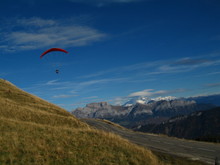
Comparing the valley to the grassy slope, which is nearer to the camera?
the grassy slope

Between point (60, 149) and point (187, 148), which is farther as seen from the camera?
point (187, 148)

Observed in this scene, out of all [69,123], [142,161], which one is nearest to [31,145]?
[142,161]

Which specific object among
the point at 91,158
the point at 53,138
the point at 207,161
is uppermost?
the point at 53,138

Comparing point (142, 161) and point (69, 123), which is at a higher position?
point (69, 123)

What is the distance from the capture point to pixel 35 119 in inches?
1117

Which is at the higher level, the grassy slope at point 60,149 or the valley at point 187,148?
the grassy slope at point 60,149

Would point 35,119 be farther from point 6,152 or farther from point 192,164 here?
point 192,164

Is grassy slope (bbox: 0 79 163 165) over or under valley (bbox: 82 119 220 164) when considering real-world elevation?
over

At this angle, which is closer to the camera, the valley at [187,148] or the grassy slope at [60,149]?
the grassy slope at [60,149]

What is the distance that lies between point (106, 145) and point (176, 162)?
17.1 ft

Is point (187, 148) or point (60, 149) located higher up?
point (60, 149)

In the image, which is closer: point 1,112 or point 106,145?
point 106,145

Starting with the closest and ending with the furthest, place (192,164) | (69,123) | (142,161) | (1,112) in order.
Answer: (142,161) → (192,164) → (1,112) → (69,123)

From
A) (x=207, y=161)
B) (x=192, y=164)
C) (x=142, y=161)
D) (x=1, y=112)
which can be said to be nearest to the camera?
(x=142, y=161)
